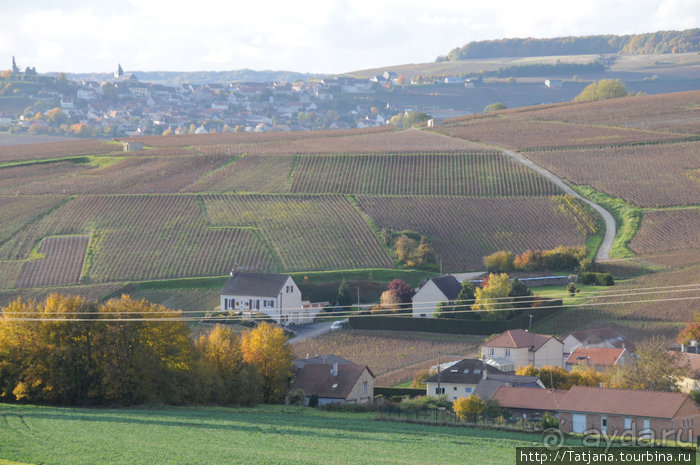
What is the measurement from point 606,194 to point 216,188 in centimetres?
3497

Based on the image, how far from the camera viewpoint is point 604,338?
5256 centimetres

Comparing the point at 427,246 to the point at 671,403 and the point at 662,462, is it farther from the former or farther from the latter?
the point at 662,462

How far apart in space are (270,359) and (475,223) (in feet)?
128

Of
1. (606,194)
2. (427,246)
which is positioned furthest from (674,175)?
(427,246)

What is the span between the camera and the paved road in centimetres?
7400

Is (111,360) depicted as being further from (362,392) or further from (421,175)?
(421,175)

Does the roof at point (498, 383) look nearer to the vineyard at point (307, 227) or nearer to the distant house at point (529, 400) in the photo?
the distant house at point (529, 400)

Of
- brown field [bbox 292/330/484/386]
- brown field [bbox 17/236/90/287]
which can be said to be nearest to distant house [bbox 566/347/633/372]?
brown field [bbox 292/330/484/386]

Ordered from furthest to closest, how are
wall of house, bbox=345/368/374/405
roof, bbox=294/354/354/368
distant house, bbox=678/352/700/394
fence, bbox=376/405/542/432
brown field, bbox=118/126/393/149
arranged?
brown field, bbox=118/126/393/149
roof, bbox=294/354/354/368
distant house, bbox=678/352/700/394
wall of house, bbox=345/368/374/405
fence, bbox=376/405/542/432

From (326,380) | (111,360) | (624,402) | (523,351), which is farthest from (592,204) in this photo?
(111,360)

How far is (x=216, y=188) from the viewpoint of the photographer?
291 ft

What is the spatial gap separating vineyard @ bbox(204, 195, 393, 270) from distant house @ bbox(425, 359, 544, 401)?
23772 millimetres

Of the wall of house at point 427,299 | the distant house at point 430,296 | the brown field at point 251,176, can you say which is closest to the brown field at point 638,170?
the brown field at point 251,176

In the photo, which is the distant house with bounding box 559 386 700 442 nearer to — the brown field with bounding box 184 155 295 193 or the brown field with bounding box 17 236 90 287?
the brown field with bounding box 17 236 90 287
